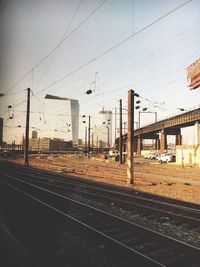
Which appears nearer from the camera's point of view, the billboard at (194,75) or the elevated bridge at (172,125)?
→ the billboard at (194,75)

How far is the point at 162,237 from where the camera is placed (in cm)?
857

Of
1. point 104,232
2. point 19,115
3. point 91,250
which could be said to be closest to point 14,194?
point 104,232

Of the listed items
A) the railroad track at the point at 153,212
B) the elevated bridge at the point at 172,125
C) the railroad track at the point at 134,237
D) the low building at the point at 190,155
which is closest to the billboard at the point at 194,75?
the low building at the point at 190,155

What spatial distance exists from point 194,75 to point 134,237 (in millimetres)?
42951

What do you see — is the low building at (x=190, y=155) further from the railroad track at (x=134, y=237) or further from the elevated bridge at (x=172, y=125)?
the railroad track at (x=134, y=237)

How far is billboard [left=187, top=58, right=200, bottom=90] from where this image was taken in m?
46.4

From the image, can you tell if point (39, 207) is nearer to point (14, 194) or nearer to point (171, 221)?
point (14, 194)

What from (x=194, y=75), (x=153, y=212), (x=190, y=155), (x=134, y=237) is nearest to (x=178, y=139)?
(x=190, y=155)

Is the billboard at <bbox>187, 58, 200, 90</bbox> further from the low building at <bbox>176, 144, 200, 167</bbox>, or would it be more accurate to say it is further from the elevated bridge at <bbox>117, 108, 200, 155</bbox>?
the elevated bridge at <bbox>117, 108, 200, 155</bbox>

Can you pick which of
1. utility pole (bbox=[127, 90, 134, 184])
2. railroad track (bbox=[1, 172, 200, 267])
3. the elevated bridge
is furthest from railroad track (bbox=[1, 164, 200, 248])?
the elevated bridge

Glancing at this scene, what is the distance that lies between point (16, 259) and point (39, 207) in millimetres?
6366

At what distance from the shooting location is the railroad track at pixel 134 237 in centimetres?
703

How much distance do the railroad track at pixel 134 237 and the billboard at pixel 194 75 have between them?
38.4 meters

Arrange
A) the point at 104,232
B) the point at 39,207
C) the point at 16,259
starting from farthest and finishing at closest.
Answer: the point at 39,207 < the point at 104,232 < the point at 16,259
